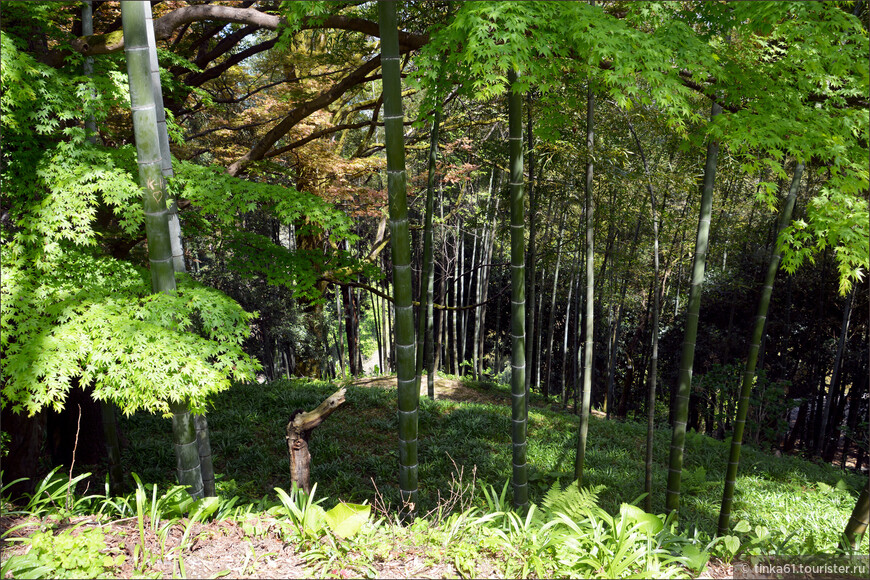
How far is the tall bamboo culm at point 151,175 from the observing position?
238 cm

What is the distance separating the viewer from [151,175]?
8.32 feet

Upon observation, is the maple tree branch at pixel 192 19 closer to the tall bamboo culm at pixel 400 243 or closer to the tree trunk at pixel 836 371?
the tall bamboo culm at pixel 400 243

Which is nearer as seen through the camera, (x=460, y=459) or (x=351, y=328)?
(x=460, y=459)

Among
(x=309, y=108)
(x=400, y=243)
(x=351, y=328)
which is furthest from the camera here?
(x=351, y=328)

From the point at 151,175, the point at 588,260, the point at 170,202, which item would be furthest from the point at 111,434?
the point at 588,260

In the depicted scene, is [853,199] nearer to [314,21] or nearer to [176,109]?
[314,21]

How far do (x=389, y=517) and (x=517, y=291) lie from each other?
1.57 meters

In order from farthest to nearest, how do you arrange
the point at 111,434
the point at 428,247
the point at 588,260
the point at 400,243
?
the point at 428,247 → the point at 588,260 → the point at 111,434 → the point at 400,243

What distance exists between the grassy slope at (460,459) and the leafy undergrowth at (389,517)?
0.03 meters

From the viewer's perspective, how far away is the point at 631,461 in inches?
251

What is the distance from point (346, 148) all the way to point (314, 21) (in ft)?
33.0

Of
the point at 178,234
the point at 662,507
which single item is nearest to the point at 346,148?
the point at 178,234

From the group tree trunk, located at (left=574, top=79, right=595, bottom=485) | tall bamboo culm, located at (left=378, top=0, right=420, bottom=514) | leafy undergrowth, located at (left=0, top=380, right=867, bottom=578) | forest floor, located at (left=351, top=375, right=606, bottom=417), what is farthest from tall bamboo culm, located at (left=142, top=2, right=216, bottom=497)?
forest floor, located at (left=351, top=375, right=606, bottom=417)

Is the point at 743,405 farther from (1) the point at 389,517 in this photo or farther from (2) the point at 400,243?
(2) the point at 400,243
